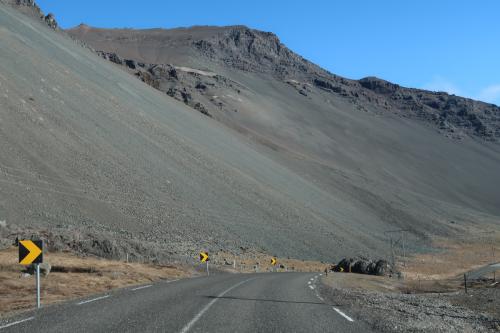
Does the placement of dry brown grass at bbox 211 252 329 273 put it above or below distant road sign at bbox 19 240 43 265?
below

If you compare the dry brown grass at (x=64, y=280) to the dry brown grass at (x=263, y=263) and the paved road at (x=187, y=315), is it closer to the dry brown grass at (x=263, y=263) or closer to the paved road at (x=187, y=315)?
the paved road at (x=187, y=315)

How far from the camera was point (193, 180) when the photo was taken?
6231 centimetres

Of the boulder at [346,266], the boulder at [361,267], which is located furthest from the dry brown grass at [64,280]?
the boulder at [361,267]

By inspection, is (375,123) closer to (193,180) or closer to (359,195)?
(359,195)

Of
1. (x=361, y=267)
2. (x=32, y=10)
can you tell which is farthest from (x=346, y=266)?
(x=32, y=10)

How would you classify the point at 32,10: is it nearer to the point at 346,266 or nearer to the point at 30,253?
the point at 346,266

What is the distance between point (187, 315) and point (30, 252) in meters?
4.88

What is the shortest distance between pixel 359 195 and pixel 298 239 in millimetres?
45474

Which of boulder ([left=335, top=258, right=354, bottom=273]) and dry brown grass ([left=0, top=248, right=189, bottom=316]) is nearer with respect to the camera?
dry brown grass ([left=0, top=248, right=189, bottom=316])

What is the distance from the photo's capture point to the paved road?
941 centimetres

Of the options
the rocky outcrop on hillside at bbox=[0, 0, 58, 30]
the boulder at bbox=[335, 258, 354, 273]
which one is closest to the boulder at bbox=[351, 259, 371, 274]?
the boulder at bbox=[335, 258, 354, 273]

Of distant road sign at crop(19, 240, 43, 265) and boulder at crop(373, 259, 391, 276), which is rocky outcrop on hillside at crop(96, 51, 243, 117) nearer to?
boulder at crop(373, 259, 391, 276)

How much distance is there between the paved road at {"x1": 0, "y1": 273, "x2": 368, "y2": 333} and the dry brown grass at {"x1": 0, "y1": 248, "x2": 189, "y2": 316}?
1795 millimetres

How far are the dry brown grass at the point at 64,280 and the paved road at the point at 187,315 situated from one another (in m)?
1.79
